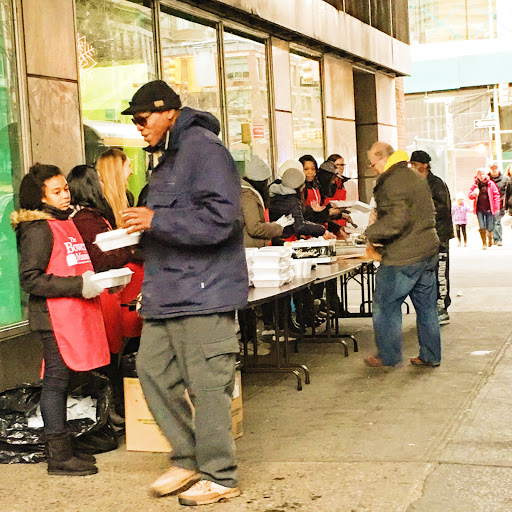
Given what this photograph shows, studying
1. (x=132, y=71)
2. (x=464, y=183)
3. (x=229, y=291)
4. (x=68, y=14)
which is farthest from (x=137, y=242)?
(x=464, y=183)

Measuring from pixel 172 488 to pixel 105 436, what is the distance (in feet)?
4.20

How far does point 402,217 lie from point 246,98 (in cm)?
554

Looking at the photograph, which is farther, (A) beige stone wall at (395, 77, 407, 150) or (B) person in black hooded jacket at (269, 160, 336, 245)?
(A) beige stone wall at (395, 77, 407, 150)

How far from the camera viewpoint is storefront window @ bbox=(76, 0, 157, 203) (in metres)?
9.23

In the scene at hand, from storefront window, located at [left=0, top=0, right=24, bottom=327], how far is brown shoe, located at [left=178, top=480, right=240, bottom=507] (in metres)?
3.39

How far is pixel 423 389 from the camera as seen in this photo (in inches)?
289

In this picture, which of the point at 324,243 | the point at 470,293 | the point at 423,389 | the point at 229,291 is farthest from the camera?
the point at 470,293

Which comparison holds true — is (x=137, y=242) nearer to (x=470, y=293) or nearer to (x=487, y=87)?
(x=470, y=293)

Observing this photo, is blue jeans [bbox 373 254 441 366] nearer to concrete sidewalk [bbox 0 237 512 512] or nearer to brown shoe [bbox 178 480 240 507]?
concrete sidewalk [bbox 0 237 512 512]

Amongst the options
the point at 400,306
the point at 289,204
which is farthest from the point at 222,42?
the point at 400,306

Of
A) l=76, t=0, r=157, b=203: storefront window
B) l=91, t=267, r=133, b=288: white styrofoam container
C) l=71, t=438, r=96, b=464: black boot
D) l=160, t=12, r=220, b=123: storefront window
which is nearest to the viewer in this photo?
l=91, t=267, r=133, b=288: white styrofoam container

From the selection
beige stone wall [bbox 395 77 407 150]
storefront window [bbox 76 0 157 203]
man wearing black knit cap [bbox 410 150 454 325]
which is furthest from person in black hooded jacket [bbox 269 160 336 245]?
beige stone wall [bbox 395 77 407 150]

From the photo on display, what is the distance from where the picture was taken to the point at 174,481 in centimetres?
487

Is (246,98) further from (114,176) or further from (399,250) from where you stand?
(114,176)
